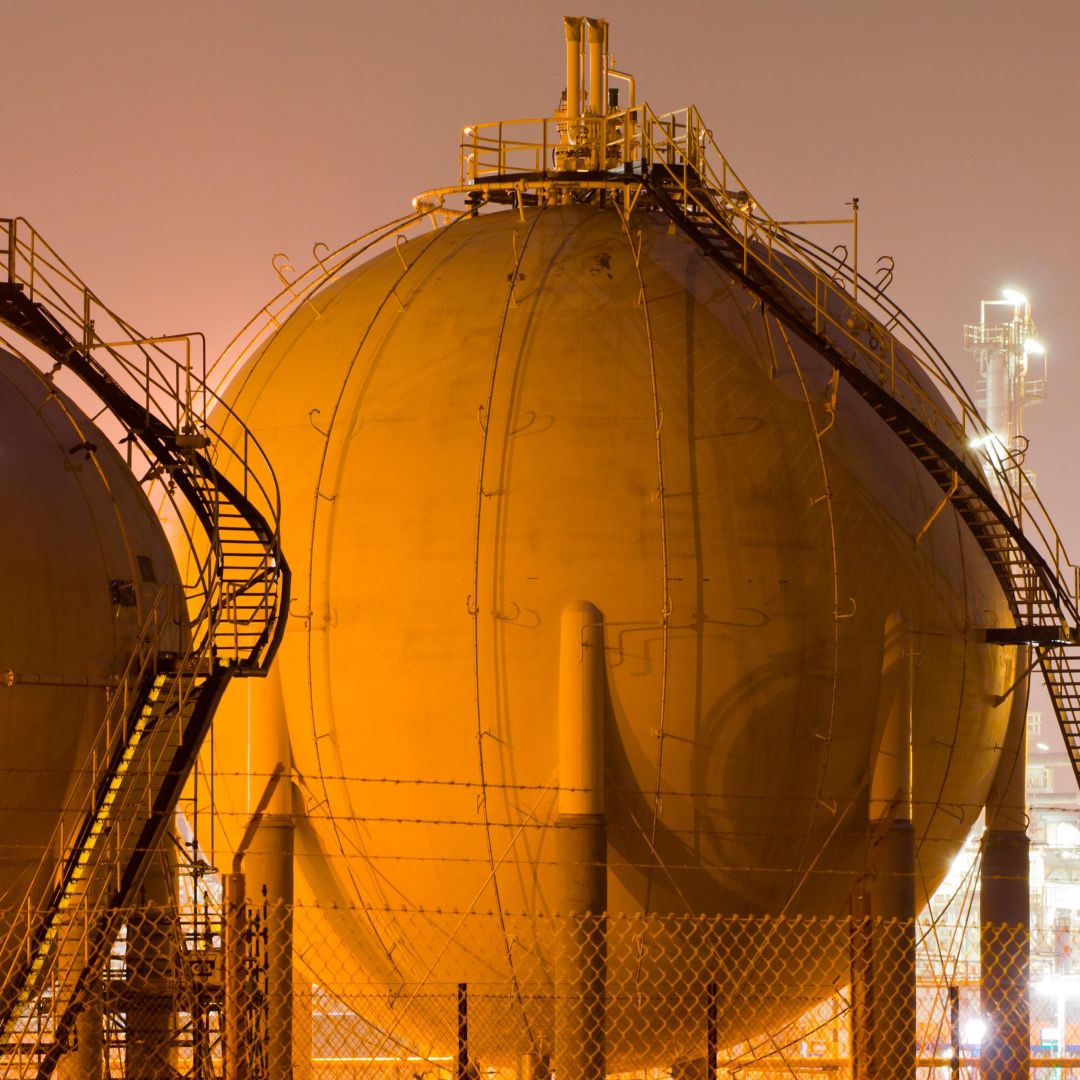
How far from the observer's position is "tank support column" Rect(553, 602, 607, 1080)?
58.1ft

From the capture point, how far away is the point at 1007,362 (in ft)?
218

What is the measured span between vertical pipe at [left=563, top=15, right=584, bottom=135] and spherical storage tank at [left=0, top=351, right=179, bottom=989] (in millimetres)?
8850

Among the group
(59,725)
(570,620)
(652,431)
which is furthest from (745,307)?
(59,725)

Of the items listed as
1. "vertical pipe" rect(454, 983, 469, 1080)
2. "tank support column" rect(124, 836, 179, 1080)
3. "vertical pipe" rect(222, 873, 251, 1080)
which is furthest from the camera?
"vertical pipe" rect(454, 983, 469, 1080)

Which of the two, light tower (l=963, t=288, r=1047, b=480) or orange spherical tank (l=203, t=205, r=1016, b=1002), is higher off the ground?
light tower (l=963, t=288, r=1047, b=480)

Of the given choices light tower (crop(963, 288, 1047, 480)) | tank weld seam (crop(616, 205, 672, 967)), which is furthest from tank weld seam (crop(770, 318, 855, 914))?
light tower (crop(963, 288, 1047, 480))

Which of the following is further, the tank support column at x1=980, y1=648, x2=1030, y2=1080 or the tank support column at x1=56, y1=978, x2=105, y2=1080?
the tank support column at x1=980, y1=648, x2=1030, y2=1080

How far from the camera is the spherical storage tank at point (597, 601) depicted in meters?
18.5

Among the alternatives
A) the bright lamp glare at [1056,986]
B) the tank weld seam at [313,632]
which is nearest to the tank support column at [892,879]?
the tank weld seam at [313,632]

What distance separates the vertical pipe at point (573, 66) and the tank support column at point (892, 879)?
22.4ft

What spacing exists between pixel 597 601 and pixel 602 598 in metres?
0.05

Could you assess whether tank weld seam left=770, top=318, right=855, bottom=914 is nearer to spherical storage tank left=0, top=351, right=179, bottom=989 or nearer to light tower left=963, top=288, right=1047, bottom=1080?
light tower left=963, top=288, right=1047, bottom=1080

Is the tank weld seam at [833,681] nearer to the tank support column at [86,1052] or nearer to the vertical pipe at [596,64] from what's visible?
the vertical pipe at [596,64]

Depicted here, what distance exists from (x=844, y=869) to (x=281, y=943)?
5298 mm
